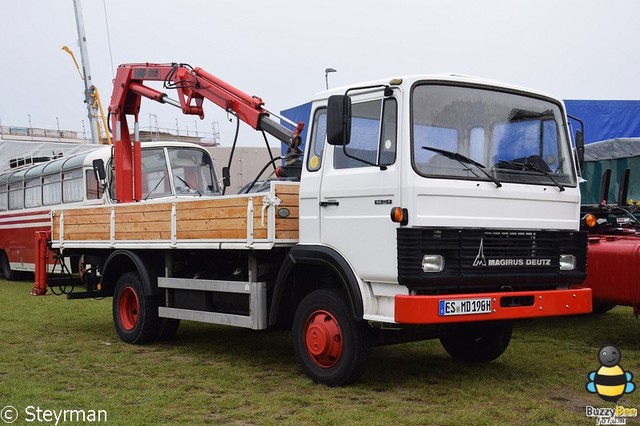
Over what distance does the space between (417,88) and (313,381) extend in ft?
9.02

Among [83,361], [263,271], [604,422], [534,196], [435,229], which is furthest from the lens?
[83,361]

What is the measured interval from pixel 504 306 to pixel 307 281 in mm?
1935

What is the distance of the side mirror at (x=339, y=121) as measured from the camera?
21.9 feet

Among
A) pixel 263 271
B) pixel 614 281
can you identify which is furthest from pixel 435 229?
pixel 614 281

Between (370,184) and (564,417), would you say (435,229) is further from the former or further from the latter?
(564,417)

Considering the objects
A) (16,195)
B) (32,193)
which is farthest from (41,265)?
(16,195)

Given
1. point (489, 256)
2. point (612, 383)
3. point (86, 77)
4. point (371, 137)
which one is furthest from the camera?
point (86, 77)

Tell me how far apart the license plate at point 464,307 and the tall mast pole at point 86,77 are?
26.2 m

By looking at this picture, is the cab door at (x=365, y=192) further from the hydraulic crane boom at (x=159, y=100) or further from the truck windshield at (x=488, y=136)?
the hydraulic crane boom at (x=159, y=100)

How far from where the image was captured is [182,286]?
9281mm

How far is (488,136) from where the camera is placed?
7121mm

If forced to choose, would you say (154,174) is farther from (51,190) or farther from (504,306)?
(504,306)

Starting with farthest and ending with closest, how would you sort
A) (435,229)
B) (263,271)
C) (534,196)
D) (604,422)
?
(263,271) → (534,196) → (435,229) → (604,422)

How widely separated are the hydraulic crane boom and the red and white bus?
0.84 metres
